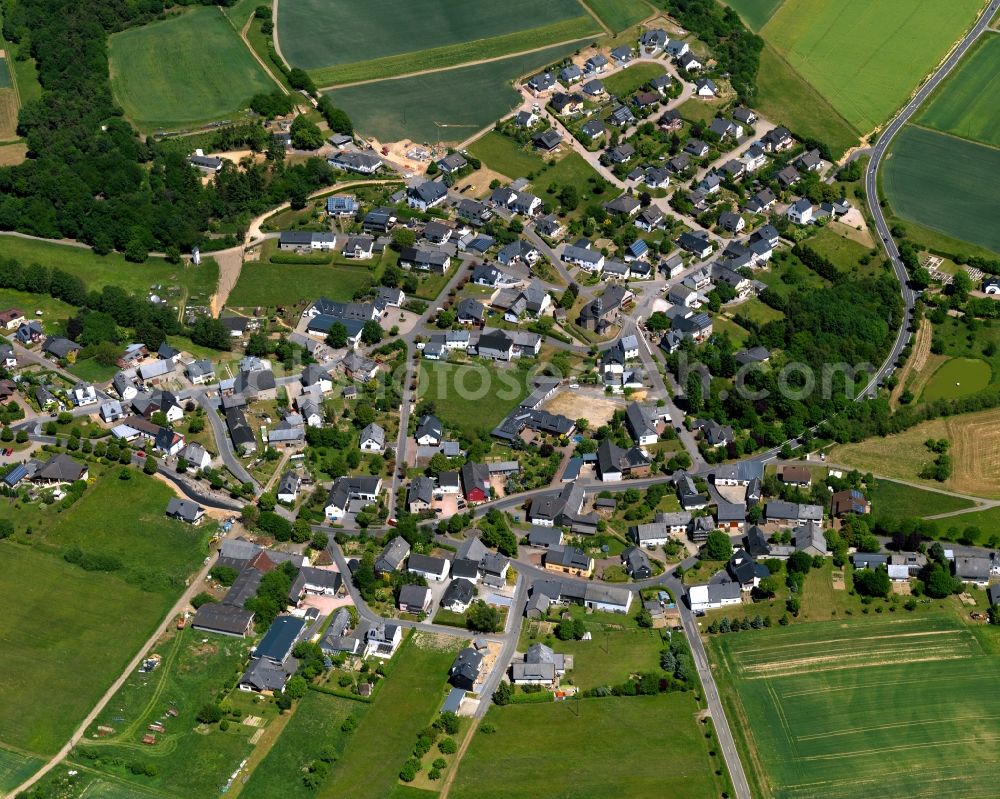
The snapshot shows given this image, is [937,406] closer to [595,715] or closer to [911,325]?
[911,325]

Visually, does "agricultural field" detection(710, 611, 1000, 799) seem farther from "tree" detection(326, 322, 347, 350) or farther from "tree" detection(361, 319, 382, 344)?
"tree" detection(326, 322, 347, 350)

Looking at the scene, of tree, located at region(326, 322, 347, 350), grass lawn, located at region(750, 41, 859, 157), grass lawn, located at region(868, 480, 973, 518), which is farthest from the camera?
grass lawn, located at region(750, 41, 859, 157)

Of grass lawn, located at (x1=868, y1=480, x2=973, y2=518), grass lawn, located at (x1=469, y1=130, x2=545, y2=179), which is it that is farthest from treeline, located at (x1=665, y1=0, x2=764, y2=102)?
grass lawn, located at (x1=868, y1=480, x2=973, y2=518)

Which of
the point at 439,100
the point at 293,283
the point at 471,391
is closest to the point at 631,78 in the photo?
the point at 439,100

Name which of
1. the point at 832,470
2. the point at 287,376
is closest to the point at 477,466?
the point at 287,376

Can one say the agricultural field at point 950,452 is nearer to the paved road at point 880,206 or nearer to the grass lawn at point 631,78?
the paved road at point 880,206
